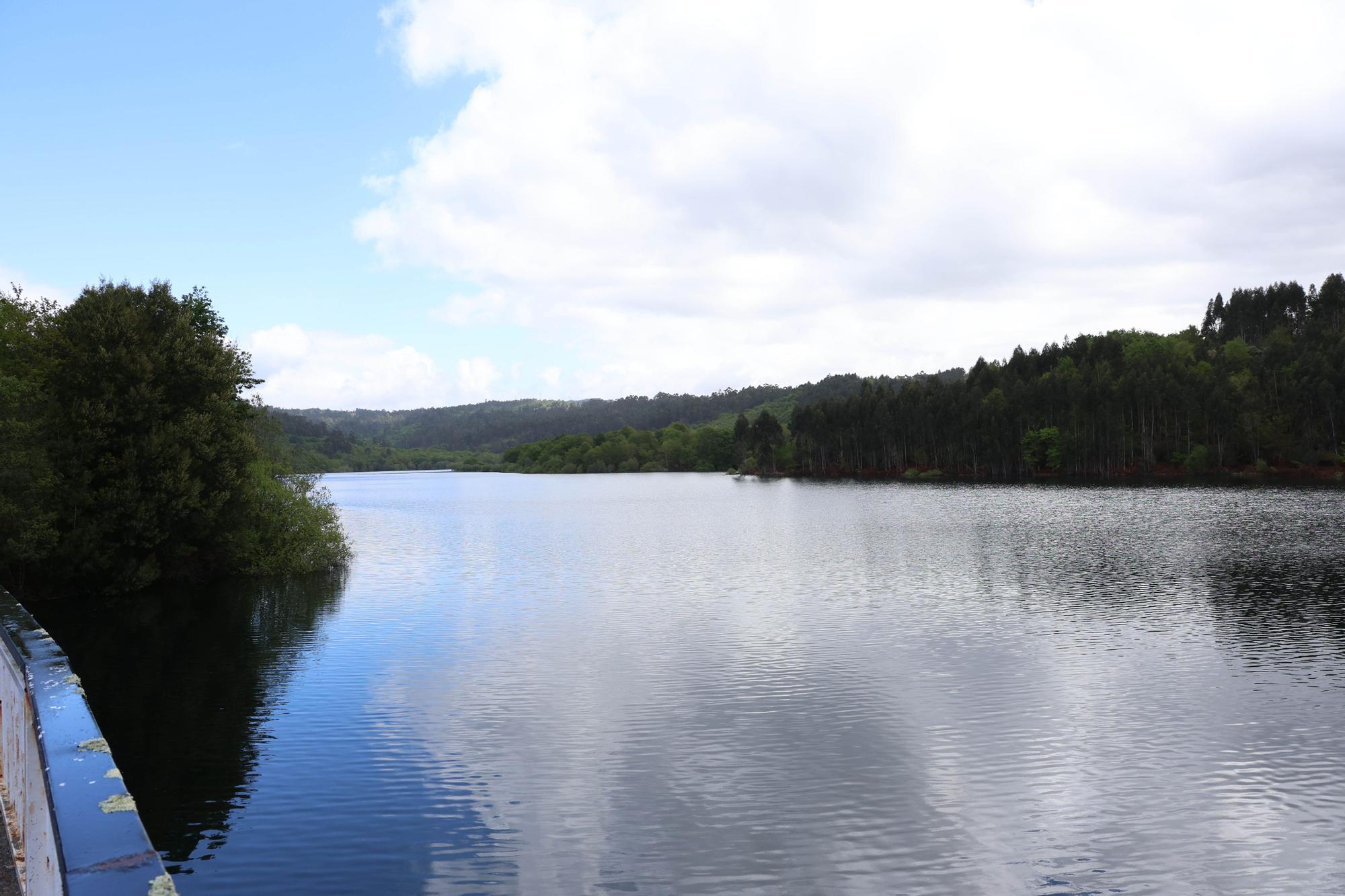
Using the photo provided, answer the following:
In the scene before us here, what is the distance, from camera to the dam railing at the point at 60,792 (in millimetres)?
4828

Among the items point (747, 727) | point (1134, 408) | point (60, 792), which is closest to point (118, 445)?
point (747, 727)

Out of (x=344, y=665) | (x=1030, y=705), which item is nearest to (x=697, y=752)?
(x=1030, y=705)

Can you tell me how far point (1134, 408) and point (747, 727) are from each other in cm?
14221

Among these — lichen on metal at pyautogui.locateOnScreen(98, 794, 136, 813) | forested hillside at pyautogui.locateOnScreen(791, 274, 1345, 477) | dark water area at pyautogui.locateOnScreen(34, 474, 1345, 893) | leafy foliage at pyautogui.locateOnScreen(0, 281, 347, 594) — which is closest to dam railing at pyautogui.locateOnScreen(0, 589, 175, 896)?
lichen on metal at pyautogui.locateOnScreen(98, 794, 136, 813)

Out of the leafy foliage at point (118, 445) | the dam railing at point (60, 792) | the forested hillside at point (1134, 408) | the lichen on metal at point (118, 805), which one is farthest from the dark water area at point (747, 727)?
the forested hillside at point (1134, 408)

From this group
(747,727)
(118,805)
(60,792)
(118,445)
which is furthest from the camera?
(118,445)

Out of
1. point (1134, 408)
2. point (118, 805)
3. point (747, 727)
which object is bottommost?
point (747, 727)

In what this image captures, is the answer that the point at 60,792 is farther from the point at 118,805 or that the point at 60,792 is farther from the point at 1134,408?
the point at 1134,408

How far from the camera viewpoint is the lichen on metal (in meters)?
5.75

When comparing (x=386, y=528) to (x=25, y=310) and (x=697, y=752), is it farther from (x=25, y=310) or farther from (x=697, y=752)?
(x=697, y=752)

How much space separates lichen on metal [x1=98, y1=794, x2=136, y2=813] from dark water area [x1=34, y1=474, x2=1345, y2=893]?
8.83 m

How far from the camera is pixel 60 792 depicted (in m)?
6.09

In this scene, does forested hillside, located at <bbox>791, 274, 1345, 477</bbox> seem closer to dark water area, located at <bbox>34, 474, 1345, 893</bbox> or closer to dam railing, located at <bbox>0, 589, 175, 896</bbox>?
dark water area, located at <bbox>34, 474, 1345, 893</bbox>

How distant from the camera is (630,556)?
5612 centimetres
